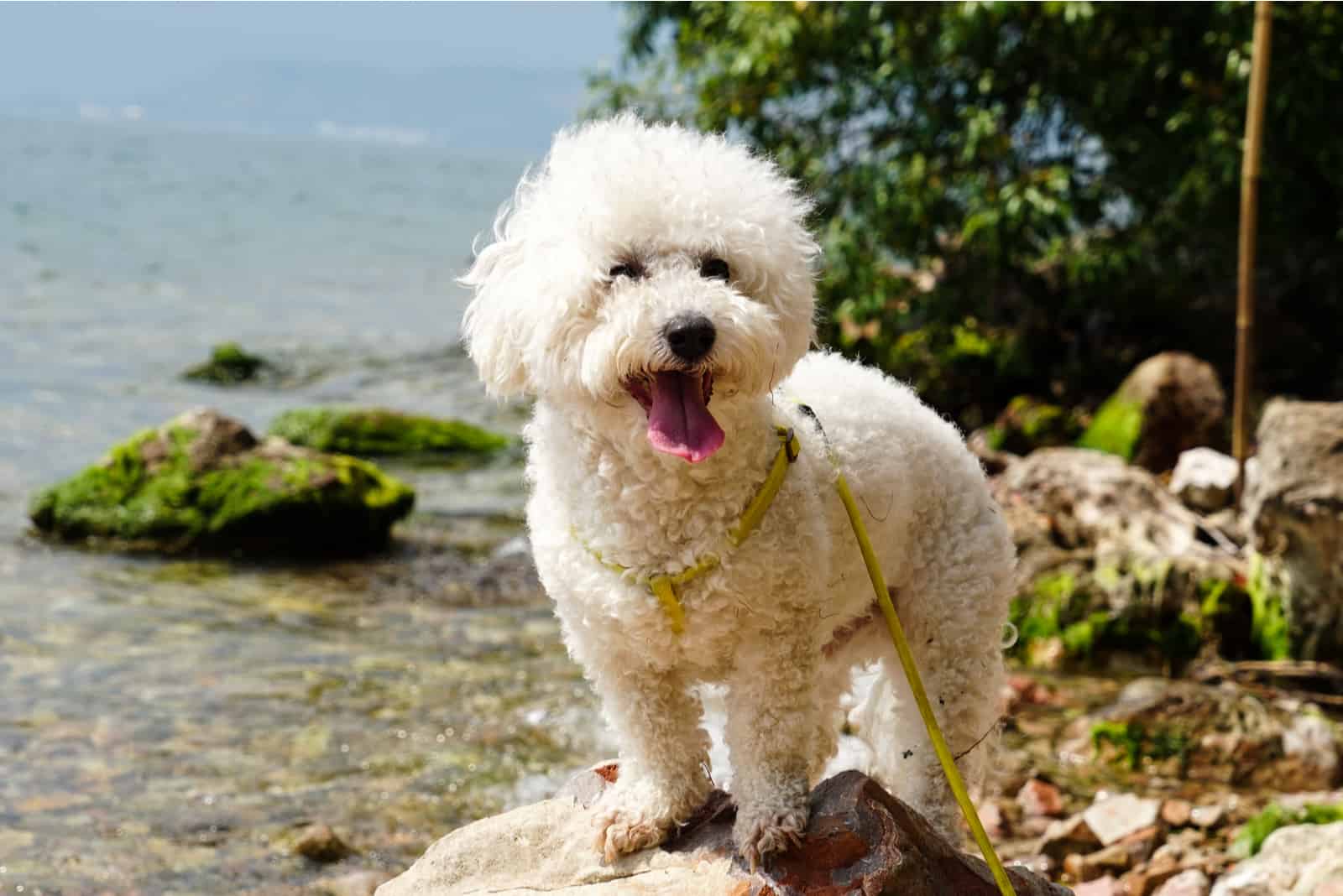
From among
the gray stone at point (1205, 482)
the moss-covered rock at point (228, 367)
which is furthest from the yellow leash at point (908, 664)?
the moss-covered rock at point (228, 367)

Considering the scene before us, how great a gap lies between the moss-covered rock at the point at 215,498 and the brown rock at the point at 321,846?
4.53 meters

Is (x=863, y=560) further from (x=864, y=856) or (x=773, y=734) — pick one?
(x=864, y=856)

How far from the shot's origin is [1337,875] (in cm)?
432

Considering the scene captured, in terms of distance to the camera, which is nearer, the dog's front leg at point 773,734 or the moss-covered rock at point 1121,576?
the dog's front leg at point 773,734

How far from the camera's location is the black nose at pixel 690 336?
9.90 ft

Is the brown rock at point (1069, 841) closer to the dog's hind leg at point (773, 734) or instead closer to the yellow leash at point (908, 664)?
the yellow leash at point (908, 664)

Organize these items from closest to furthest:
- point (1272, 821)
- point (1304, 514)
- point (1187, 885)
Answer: point (1187, 885) → point (1272, 821) → point (1304, 514)

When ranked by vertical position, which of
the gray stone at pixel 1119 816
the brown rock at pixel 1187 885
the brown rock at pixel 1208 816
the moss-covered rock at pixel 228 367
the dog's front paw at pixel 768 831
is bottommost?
the moss-covered rock at pixel 228 367

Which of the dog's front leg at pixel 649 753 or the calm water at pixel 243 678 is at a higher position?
the dog's front leg at pixel 649 753

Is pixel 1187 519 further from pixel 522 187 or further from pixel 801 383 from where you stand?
pixel 522 187

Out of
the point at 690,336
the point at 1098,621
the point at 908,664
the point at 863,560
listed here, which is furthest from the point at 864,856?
the point at 1098,621

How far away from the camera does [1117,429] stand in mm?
10312

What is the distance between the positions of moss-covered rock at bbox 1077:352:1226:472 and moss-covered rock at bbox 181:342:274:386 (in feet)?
36.3

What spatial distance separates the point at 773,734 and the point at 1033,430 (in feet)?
28.1
